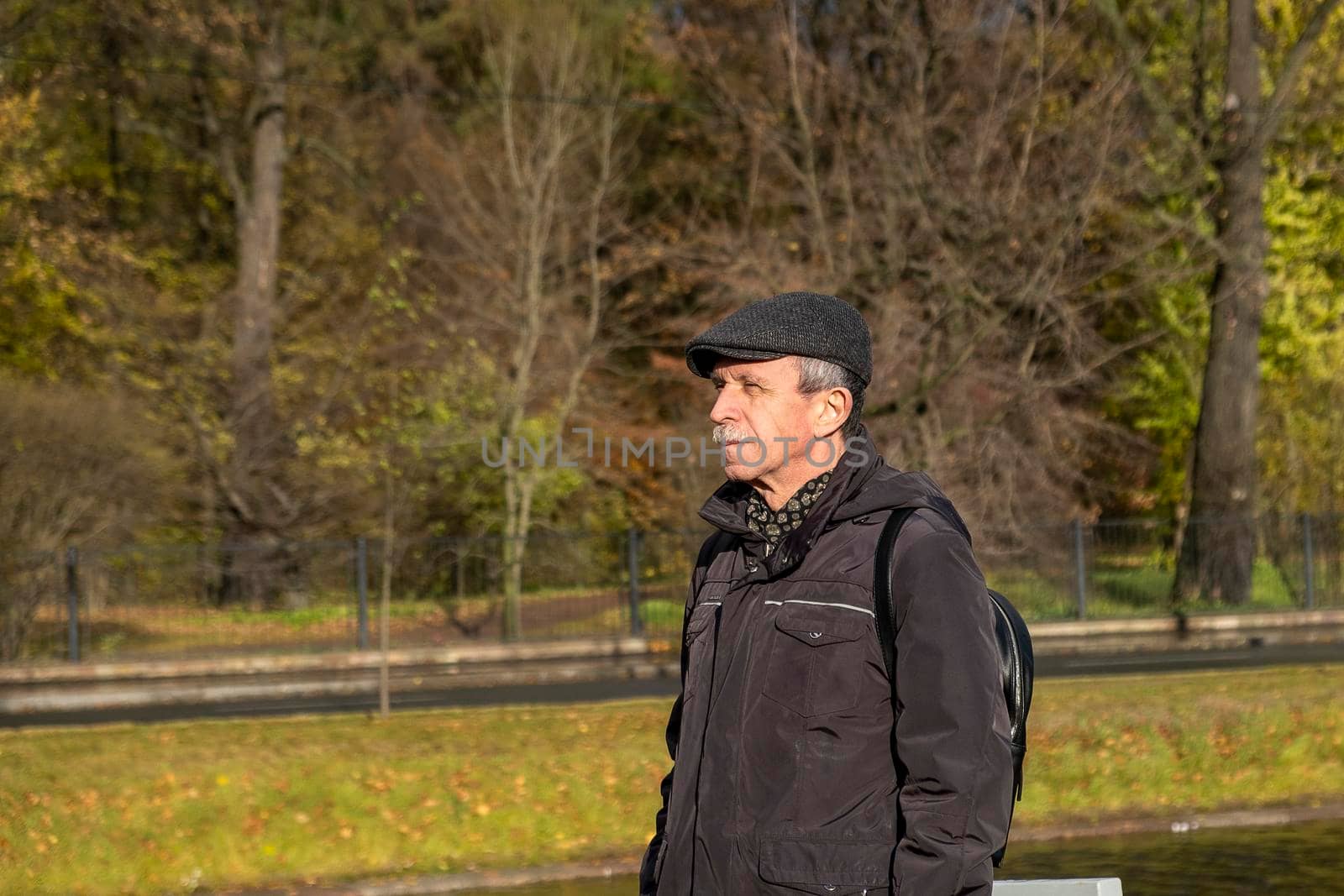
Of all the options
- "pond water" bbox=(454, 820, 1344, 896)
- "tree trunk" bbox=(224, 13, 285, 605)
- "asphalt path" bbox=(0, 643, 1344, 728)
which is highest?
"tree trunk" bbox=(224, 13, 285, 605)

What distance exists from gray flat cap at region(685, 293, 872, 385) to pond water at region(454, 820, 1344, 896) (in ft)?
20.8

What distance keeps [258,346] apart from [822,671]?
28414 millimetres

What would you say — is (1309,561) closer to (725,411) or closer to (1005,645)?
(1005,645)

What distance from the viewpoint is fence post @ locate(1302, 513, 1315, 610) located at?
2625 centimetres

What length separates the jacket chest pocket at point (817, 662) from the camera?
9.93ft

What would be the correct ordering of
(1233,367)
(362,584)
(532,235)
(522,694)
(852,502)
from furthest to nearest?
(1233,367)
(532,235)
(362,584)
(522,694)
(852,502)

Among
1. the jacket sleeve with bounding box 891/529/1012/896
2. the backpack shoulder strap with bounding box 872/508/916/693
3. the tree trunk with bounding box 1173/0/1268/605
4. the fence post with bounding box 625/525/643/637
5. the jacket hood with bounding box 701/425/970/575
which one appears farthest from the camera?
the tree trunk with bounding box 1173/0/1268/605

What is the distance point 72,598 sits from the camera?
75.4 ft

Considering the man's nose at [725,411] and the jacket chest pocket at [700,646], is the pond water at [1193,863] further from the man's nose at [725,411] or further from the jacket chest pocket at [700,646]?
the man's nose at [725,411]

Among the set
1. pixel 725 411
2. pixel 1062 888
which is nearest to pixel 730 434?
pixel 725 411

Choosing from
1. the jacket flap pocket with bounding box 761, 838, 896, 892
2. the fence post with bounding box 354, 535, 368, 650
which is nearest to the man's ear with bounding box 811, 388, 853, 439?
the jacket flap pocket with bounding box 761, 838, 896, 892

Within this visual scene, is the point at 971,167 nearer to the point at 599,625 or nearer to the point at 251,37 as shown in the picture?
the point at 599,625

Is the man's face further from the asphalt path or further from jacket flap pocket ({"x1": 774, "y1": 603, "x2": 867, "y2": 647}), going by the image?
the asphalt path

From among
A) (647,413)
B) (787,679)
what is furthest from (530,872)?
(647,413)
